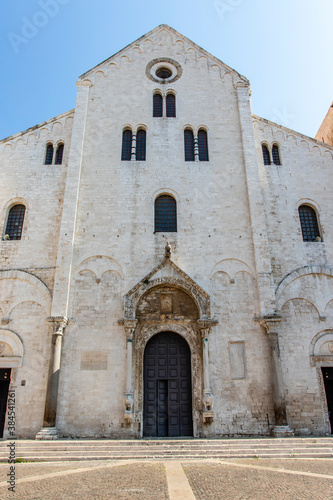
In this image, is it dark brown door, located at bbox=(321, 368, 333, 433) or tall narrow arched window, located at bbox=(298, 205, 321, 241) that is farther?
tall narrow arched window, located at bbox=(298, 205, 321, 241)

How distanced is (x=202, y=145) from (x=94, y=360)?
37.0ft

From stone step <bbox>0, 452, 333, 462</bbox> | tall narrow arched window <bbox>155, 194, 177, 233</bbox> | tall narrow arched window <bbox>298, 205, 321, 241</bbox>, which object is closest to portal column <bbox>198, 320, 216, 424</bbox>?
stone step <bbox>0, 452, 333, 462</bbox>

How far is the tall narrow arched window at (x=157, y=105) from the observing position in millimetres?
18797

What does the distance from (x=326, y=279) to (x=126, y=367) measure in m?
9.16

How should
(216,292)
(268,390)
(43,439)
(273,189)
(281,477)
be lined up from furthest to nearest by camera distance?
(273,189) → (216,292) → (268,390) → (43,439) → (281,477)

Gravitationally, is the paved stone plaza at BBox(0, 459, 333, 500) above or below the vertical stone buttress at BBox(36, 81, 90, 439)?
below

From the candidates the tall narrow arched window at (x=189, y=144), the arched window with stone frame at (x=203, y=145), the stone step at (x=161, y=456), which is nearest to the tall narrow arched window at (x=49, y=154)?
the tall narrow arched window at (x=189, y=144)

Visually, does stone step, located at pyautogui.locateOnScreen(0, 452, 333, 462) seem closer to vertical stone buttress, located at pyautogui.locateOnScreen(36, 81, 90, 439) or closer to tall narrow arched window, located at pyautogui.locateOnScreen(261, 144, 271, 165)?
vertical stone buttress, located at pyautogui.locateOnScreen(36, 81, 90, 439)

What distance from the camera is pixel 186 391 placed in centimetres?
1402

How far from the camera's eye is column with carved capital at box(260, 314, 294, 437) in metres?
13.0

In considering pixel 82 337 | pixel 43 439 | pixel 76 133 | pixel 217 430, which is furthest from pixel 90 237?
pixel 217 430

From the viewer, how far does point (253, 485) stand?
6.80 meters

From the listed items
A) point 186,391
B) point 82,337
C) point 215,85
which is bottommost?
point 186,391

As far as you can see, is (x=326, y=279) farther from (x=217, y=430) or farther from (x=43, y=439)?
(x=43, y=439)
